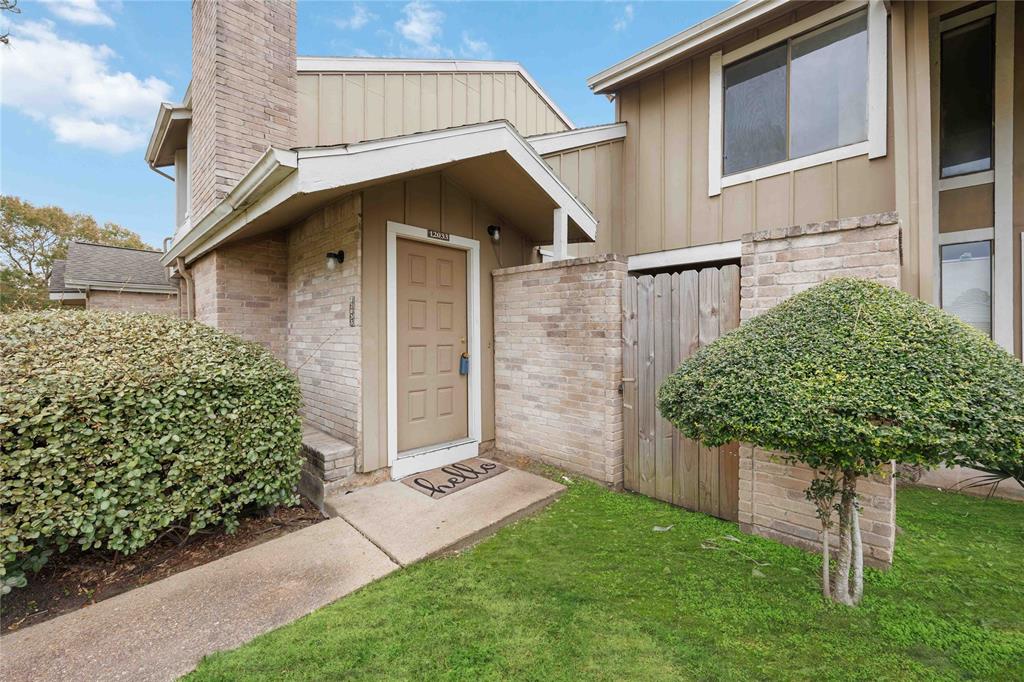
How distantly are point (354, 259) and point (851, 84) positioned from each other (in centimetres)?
560

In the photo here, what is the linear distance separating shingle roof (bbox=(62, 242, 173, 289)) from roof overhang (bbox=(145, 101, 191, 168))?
229cm

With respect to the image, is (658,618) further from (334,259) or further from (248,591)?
(334,259)

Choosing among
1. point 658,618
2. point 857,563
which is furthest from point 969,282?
point 658,618

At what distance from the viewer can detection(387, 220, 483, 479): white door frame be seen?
4.18 metres

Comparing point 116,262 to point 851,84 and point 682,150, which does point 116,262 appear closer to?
point 682,150

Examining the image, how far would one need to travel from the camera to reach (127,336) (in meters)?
3.00

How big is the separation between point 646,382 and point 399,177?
10.1 ft

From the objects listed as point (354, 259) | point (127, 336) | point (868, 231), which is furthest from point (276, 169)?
point (868, 231)

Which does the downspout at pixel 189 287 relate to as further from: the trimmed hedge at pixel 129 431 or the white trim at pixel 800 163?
the white trim at pixel 800 163

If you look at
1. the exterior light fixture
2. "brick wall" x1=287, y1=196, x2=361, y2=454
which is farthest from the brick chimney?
the exterior light fixture

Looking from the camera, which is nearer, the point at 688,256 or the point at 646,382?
the point at 646,382

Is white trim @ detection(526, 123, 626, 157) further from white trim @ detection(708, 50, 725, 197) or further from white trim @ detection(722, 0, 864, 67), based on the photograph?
white trim @ detection(722, 0, 864, 67)

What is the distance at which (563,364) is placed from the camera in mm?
4270

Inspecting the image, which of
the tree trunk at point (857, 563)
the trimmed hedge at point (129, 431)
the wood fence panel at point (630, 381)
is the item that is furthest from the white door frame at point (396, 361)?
the tree trunk at point (857, 563)
